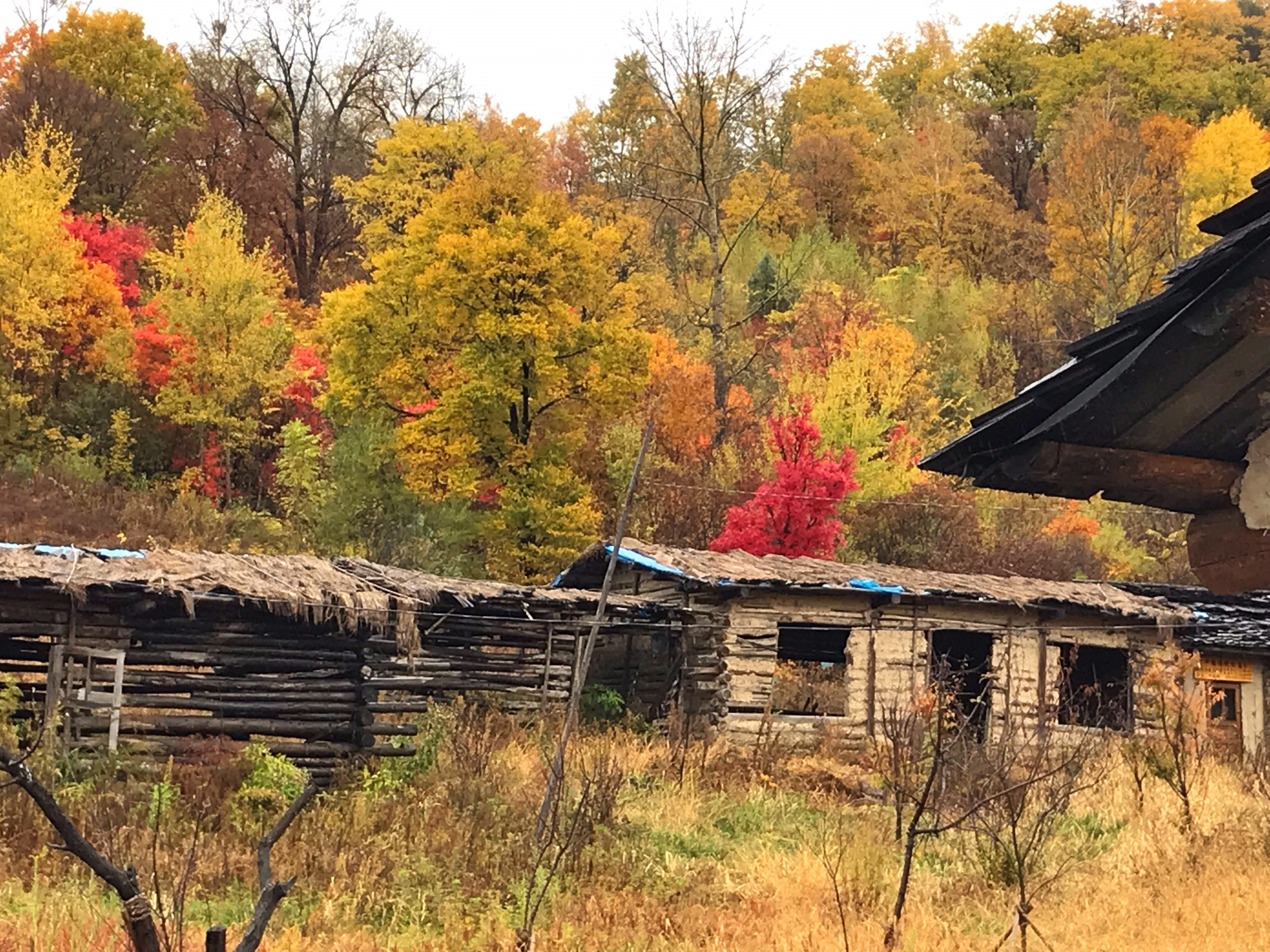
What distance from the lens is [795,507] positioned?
26859mm

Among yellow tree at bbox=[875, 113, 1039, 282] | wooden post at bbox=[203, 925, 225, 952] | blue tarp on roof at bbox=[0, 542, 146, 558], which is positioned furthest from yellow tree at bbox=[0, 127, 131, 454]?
wooden post at bbox=[203, 925, 225, 952]

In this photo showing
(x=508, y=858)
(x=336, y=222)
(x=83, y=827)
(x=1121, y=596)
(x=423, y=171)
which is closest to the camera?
(x=508, y=858)

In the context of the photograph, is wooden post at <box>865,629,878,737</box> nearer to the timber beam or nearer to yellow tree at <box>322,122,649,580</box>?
yellow tree at <box>322,122,649,580</box>

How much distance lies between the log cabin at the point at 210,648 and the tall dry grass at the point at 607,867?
73 centimetres

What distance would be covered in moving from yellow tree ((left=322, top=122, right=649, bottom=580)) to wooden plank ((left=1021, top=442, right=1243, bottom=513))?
2304 centimetres

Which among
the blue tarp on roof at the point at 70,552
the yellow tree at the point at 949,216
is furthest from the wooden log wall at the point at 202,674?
the yellow tree at the point at 949,216

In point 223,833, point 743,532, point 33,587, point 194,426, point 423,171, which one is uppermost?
point 423,171

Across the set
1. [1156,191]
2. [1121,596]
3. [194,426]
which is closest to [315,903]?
[1121,596]

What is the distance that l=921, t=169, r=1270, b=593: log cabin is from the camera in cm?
418

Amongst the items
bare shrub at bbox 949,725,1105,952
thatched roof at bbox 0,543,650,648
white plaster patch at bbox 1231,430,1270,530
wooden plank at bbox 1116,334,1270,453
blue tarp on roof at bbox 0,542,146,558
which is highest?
wooden plank at bbox 1116,334,1270,453

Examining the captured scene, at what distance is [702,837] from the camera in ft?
42.2

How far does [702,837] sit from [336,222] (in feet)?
118

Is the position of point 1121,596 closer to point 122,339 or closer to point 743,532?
point 743,532

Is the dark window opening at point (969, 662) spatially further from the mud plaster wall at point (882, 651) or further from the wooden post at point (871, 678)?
the wooden post at point (871, 678)
